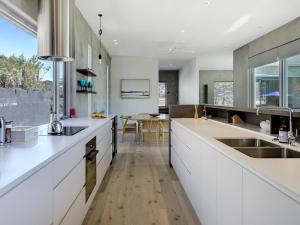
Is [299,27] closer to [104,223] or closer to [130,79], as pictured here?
A: [104,223]

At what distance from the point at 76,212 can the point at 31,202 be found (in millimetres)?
991

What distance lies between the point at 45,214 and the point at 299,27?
5.68m

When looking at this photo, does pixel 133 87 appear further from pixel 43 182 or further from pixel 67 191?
pixel 43 182

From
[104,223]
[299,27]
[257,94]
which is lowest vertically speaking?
[104,223]

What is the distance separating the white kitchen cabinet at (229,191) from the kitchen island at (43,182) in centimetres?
104

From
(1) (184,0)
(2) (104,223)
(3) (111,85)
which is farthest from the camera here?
(3) (111,85)

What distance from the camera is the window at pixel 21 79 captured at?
8.38ft

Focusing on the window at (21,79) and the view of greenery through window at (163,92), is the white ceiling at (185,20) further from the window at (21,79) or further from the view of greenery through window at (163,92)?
the view of greenery through window at (163,92)

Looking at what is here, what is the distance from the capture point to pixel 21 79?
9.31ft

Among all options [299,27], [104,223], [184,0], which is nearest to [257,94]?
[299,27]

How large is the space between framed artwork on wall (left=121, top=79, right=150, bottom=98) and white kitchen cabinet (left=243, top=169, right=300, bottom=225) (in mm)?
8763

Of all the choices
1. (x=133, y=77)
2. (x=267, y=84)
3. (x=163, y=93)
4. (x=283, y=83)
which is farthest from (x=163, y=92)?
(x=283, y=83)

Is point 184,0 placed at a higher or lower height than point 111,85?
higher

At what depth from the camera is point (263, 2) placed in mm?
4457
